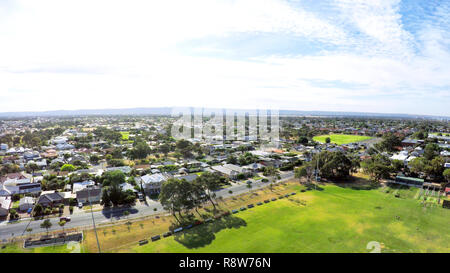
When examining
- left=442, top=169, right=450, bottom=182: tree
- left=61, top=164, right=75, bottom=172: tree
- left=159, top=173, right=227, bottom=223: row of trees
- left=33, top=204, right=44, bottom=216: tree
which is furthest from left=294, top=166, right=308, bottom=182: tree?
left=61, top=164, right=75, bottom=172: tree

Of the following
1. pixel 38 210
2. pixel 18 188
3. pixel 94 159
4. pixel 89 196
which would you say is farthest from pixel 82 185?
pixel 94 159

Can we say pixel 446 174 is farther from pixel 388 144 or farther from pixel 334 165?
pixel 388 144

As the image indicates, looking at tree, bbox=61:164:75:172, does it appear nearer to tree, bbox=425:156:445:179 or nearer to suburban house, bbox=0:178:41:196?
suburban house, bbox=0:178:41:196

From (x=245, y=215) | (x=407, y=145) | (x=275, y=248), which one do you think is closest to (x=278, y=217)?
(x=245, y=215)

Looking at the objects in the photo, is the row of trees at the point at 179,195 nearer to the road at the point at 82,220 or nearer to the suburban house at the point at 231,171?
the road at the point at 82,220

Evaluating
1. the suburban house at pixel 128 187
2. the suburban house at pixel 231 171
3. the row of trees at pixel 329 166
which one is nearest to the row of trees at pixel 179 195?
the suburban house at pixel 128 187

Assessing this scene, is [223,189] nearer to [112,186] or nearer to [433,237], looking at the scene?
[112,186]

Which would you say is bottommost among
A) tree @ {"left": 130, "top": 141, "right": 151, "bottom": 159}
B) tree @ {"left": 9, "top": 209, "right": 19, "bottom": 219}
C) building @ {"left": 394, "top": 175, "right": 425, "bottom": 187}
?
tree @ {"left": 9, "top": 209, "right": 19, "bottom": 219}
